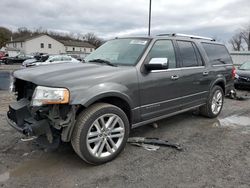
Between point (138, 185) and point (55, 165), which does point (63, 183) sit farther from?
point (138, 185)

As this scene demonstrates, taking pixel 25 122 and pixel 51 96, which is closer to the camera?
pixel 51 96

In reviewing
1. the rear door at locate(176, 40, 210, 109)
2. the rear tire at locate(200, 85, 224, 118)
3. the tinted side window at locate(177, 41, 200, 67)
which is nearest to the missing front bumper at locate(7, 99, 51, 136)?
the rear door at locate(176, 40, 210, 109)

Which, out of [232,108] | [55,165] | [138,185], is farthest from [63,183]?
[232,108]

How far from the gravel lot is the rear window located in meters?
1.76

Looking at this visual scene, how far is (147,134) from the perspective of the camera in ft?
15.2

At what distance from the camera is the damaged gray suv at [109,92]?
3064mm

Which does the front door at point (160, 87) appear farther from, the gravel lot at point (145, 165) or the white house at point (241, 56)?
the white house at point (241, 56)

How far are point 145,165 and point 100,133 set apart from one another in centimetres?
76

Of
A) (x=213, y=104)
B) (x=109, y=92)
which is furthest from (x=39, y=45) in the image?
(x=109, y=92)

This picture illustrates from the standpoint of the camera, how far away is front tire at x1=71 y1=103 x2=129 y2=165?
3131 mm

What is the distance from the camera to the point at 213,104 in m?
5.79

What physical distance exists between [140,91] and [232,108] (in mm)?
4389

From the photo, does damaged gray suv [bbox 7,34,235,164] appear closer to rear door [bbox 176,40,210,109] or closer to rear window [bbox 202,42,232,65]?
rear door [bbox 176,40,210,109]

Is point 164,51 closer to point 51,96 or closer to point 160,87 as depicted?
point 160,87
